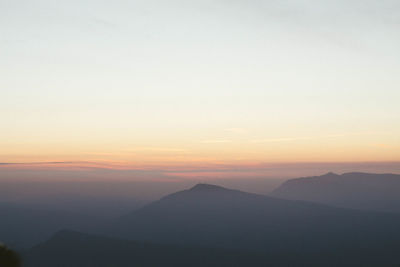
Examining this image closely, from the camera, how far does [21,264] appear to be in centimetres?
3412

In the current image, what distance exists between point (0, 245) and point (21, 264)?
2628 mm

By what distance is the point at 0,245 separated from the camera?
32.7 metres
